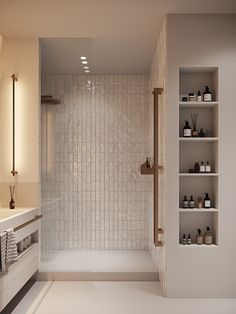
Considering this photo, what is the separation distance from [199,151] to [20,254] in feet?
6.44

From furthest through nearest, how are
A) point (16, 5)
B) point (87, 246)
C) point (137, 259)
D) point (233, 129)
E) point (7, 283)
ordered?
1. point (87, 246)
2. point (137, 259)
3. point (233, 129)
4. point (16, 5)
5. point (7, 283)

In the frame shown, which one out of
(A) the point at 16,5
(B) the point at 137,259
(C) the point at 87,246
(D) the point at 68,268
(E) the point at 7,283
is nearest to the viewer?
(E) the point at 7,283

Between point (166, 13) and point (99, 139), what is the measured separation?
2.51 m

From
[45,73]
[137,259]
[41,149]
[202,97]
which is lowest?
[137,259]

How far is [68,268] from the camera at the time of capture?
539cm

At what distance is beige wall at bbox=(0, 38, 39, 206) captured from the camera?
5227 mm

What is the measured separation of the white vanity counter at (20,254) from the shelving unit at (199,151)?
4.77 feet

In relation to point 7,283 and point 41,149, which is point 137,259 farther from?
point 7,283

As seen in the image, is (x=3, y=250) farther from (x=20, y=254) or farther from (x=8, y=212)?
(x=8, y=212)

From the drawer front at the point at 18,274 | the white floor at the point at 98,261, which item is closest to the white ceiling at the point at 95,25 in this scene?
the drawer front at the point at 18,274

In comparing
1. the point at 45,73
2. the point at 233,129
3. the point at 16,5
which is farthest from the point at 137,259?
the point at 16,5

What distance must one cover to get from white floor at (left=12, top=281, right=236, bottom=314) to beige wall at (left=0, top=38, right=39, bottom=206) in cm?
99

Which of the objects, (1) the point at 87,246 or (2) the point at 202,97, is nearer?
(2) the point at 202,97

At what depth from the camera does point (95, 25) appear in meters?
4.86
